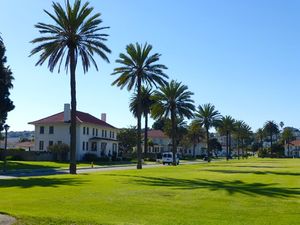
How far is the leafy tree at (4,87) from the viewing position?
5501cm

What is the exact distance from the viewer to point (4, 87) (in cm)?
5775

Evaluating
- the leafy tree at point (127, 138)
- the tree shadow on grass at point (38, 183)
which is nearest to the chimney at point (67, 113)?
the leafy tree at point (127, 138)

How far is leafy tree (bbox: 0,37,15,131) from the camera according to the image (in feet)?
180

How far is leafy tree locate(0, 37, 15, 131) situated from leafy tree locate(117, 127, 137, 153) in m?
47.8

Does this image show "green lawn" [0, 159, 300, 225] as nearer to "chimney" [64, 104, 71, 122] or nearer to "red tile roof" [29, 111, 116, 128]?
"red tile roof" [29, 111, 116, 128]

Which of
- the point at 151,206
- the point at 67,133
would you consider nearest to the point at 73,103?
the point at 151,206

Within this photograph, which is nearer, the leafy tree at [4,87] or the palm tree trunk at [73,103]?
the palm tree trunk at [73,103]

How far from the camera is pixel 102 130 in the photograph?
92875 mm

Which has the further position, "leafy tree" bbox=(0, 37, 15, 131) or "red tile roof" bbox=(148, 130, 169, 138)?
"red tile roof" bbox=(148, 130, 169, 138)

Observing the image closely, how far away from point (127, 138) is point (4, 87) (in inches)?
2222

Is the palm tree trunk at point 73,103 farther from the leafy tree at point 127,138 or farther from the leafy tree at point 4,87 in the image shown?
the leafy tree at point 127,138

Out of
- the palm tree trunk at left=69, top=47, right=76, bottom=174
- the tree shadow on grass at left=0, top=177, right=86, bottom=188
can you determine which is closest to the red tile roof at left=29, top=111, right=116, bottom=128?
the palm tree trunk at left=69, top=47, right=76, bottom=174

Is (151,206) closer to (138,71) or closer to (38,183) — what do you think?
(38,183)

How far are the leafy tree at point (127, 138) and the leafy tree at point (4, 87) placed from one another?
157 ft
